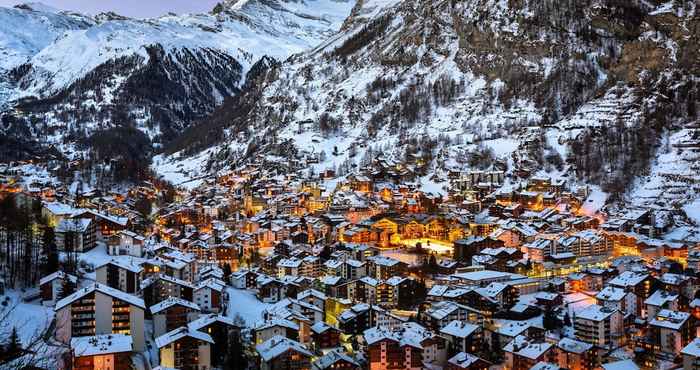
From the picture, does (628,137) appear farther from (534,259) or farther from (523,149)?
(534,259)

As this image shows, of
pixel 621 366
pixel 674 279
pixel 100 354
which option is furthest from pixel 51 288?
pixel 674 279

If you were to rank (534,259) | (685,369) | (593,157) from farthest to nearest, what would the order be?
(593,157) < (534,259) < (685,369)

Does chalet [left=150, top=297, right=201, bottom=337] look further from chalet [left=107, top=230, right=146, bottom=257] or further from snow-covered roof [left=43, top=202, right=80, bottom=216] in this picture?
snow-covered roof [left=43, top=202, right=80, bottom=216]

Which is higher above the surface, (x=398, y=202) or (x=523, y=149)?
(x=523, y=149)

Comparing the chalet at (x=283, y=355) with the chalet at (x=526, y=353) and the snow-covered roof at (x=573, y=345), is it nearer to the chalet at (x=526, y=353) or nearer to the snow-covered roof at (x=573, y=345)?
the chalet at (x=526, y=353)

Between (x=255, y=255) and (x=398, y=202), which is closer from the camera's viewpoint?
(x=255, y=255)

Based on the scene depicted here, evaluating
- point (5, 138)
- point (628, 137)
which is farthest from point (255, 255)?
point (5, 138)

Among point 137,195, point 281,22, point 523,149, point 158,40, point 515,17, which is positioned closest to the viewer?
point 523,149

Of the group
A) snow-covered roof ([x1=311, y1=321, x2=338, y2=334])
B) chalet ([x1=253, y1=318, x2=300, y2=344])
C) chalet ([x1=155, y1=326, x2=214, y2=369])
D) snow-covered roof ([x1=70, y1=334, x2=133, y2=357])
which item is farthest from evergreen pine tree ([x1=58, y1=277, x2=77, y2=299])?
snow-covered roof ([x1=311, y1=321, x2=338, y2=334])
